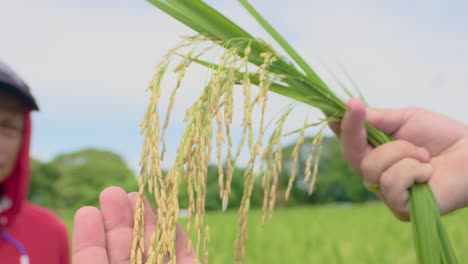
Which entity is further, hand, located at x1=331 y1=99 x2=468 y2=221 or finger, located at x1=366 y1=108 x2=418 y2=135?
finger, located at x1=366 y1=108 x2=418 y2=135

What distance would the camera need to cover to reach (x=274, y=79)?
5.52ft

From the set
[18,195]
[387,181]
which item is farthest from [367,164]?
[18,195]

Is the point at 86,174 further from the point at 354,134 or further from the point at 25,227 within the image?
the point at 354,134

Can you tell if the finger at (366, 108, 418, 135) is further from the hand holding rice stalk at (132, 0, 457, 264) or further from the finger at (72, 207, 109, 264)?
the finger at (72, 207, 109, 264)

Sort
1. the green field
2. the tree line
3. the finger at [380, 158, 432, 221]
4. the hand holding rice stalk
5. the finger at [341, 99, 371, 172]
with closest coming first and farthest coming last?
the hand holding rice stalk → the finger at [341, 99, 371, 172] → the finger at [380, 158, 432, 221] → the green field → the tree line

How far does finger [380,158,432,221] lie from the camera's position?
1.91 meters

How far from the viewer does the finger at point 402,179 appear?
1911mm

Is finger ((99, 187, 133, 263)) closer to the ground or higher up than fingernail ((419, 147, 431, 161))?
closer to the ground

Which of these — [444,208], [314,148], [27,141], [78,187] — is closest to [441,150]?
[444,208]

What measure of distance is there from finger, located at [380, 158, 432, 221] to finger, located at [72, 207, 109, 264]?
36.2 inches

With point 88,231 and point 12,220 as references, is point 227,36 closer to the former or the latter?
point 88,231

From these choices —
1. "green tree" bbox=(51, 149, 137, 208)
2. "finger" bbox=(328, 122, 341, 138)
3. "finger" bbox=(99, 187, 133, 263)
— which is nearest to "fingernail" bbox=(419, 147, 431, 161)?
"finger" bbox=(328, 122, 341, 138)

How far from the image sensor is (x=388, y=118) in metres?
2.11

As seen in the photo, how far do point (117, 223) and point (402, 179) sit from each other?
35.9 inches
